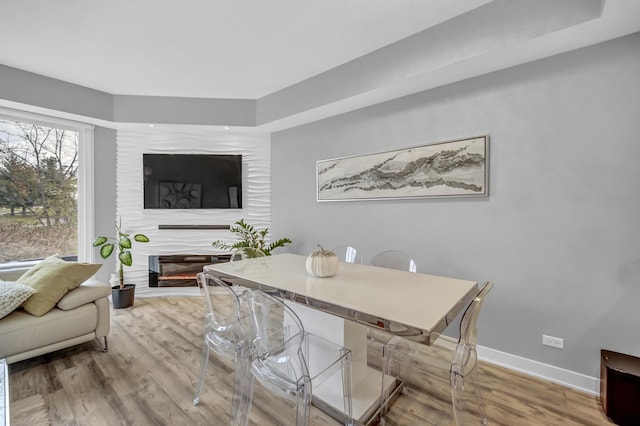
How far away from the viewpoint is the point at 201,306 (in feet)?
12.4

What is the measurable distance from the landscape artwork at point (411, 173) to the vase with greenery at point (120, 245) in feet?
8.29

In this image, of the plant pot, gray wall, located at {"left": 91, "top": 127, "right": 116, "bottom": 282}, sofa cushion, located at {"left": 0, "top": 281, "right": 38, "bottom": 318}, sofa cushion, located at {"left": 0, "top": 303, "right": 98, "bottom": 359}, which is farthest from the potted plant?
sofa cushion, located at {"left": 0, "top": 281, "right": 38, "bottom": 318}

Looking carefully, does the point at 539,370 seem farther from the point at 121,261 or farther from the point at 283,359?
the point at 121,261

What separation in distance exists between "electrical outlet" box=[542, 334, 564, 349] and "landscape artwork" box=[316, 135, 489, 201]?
1174 mm

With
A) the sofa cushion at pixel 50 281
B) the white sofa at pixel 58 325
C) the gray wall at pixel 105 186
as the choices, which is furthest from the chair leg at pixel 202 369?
the gray wall at pixel 105 186

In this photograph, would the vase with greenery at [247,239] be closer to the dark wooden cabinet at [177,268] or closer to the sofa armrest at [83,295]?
the dark wooden cabinet at [177,268]

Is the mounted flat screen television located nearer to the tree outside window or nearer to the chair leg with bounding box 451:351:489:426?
the tree outside window

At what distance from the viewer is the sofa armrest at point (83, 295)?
2.35 metres

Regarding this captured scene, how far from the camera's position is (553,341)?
2.16 m

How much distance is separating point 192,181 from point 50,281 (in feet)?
6.89

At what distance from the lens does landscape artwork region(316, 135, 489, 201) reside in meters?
2.48

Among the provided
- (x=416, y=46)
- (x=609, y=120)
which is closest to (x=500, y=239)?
(x=609, y=120)

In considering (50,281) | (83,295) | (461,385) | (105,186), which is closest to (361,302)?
(461,385)

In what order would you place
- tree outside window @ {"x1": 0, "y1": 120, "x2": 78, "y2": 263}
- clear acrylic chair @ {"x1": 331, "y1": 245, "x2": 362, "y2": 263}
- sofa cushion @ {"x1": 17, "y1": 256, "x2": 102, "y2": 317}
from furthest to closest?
tree outside window @ {"x1": 0, "y1": 120, "x2": 78, "y2": 263}
clear acrylic chair @ {"x1": 331, "y1": 245, "x2": 362, "y2": 263}
sofa cushion @ {"x1": 17, "y1": 256, "x2": 102, "y2": 317}
